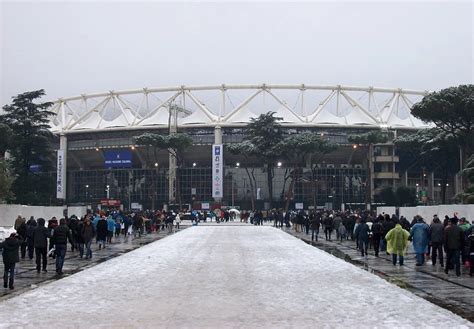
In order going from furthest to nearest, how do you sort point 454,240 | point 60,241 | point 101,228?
point 101,228 < point 60,241 < point 454,240

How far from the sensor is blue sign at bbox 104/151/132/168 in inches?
4311

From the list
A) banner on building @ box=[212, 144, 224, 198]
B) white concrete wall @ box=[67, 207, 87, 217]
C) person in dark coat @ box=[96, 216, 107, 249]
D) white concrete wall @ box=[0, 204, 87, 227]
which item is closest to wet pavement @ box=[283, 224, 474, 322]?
person in dark coat @ box=[96, 216, 107, 249]

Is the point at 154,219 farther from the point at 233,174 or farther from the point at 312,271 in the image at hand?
the point at 233,174

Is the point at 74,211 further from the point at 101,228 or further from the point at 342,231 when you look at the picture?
the point at 342,231

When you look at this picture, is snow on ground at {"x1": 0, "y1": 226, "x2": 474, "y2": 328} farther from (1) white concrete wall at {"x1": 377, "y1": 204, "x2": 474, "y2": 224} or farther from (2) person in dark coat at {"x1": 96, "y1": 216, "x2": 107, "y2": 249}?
(1) white concrete wall at {"x1": 377, "y1": 204, "x2": 474, "y2": 224}

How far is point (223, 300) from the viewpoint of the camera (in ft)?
39.6

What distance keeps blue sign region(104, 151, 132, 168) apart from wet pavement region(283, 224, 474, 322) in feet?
292

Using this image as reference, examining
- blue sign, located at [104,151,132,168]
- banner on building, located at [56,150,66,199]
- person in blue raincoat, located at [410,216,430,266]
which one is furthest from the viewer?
blue sign, located at [104,151,132,168]

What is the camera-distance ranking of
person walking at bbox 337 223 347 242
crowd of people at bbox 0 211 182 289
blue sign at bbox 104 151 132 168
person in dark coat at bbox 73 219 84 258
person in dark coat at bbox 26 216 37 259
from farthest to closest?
blue sign at bbox 104 151 132 168 < person walking at bbox 337 223 347 242 < person in dark coat at bbox 73 219 84 258 < person in dark coat at bbox 26 216 37 259 < crowd of people at bbox 0 211 182 289

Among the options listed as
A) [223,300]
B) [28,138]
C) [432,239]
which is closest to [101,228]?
[432,239]

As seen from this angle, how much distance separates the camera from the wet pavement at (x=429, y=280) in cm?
1198

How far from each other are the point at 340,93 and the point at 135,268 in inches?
4084

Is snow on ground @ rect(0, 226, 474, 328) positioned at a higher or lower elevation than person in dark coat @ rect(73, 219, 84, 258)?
lower

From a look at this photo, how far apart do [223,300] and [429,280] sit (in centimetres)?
642
